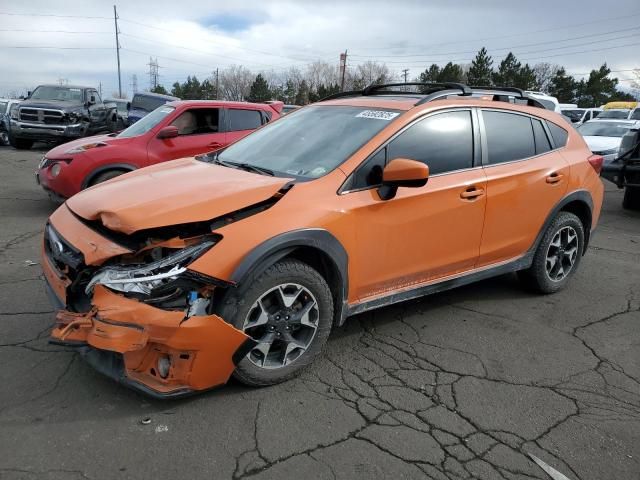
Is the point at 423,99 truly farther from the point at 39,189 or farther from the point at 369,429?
the point at 39,189

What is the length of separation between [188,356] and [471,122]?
280cm

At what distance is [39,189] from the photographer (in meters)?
9.84

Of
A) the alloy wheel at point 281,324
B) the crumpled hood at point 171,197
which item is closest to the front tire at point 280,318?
the alloy wheel at point 281,324

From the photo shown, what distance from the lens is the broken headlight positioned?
9.10 feet

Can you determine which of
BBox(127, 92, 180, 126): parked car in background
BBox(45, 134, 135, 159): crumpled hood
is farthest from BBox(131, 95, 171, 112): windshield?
BBox(45, 134, 135, 159): crumpled hood

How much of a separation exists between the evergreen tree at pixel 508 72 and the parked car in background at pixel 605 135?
125ft

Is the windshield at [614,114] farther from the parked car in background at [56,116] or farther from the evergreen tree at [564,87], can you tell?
the evergreen tree at [564,87]

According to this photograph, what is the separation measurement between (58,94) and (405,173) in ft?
55.0

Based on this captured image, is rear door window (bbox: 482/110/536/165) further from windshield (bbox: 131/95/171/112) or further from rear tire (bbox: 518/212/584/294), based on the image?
windshield (bbox: 131/95/171/112)

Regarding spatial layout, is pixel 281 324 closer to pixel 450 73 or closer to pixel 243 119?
pixel 243 119

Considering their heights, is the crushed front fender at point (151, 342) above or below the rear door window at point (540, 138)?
below

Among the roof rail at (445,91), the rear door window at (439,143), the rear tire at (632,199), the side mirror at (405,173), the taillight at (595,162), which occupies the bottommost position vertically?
the rear tire at (632,199)

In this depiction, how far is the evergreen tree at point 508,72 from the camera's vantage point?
2008 inches

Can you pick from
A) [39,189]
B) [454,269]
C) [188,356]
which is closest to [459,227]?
[454,269]
